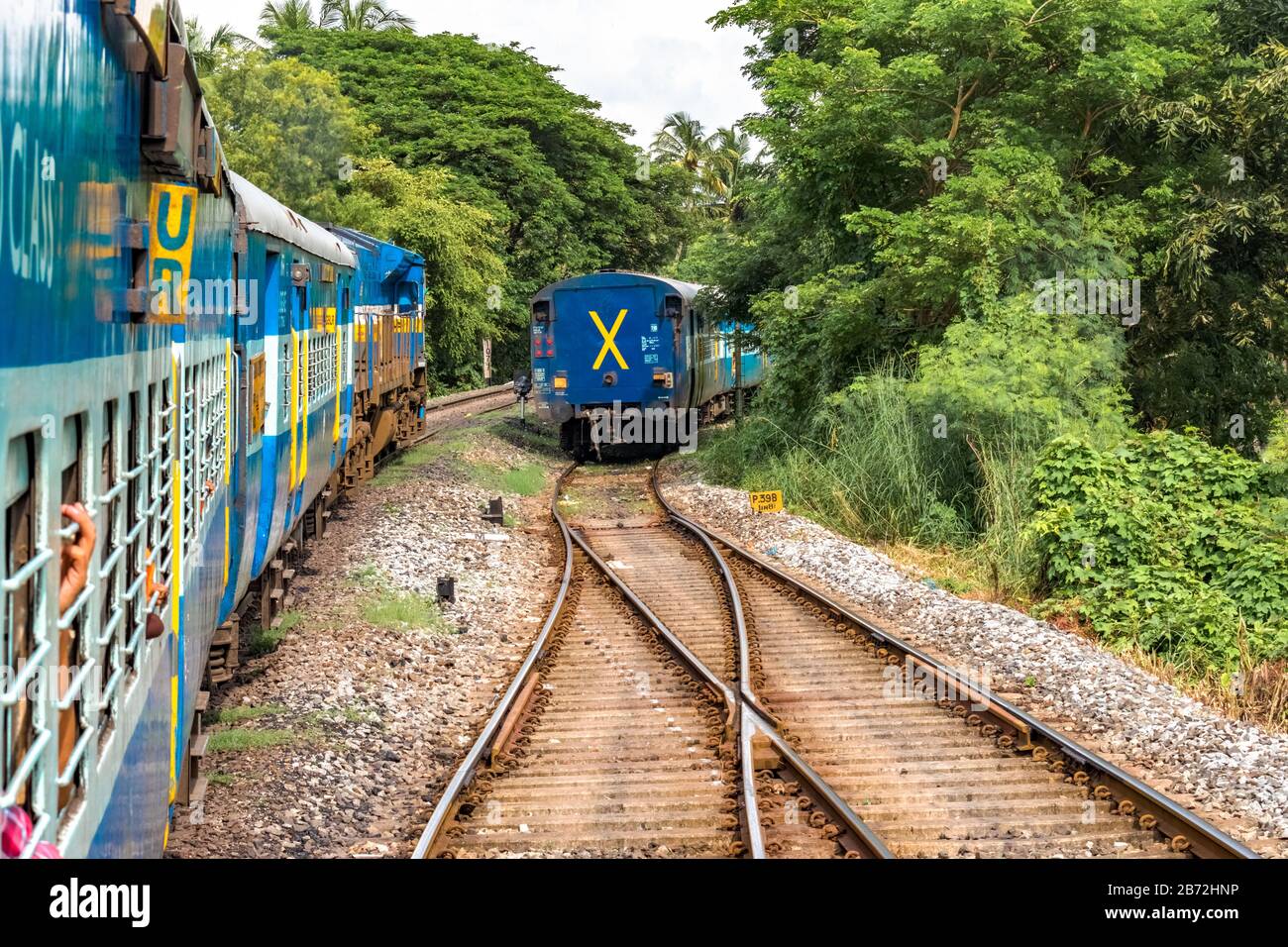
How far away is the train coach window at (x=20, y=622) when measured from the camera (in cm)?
221

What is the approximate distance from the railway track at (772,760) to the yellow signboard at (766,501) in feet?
16.7

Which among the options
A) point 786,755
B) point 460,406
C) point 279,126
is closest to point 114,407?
point 786,755

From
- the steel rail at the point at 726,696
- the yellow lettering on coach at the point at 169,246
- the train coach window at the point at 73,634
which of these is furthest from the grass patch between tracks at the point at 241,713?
the train coach window at the point at 73,634

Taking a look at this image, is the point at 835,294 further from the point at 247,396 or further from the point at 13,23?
the point at 13,23

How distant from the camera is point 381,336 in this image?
1886 centimetres

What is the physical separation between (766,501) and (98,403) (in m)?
14.6

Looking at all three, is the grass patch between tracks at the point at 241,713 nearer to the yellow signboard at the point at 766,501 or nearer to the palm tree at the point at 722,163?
the yellow signboard at the point at 766,501

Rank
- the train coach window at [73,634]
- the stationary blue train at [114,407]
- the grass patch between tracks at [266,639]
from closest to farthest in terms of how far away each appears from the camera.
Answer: the stationary blue train at [114,407], the train coach window at [73,634], the grass patch between tracks at [266,639]

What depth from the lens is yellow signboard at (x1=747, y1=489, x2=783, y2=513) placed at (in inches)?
674

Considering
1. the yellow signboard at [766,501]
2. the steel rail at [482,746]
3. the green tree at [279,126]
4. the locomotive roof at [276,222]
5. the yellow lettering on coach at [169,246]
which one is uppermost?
the green tree at [279,126]

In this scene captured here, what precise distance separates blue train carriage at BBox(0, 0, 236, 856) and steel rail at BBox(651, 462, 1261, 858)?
4.62m

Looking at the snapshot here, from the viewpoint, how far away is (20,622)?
239 centimetres

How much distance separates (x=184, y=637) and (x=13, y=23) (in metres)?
3.40
